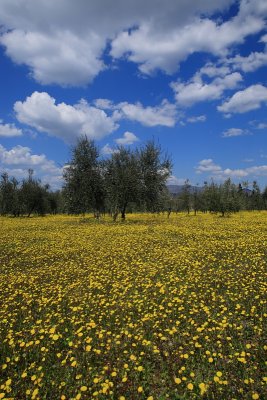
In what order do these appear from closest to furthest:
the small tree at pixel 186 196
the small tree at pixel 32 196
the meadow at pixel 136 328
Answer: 1. the meadow at pixel 136 328
2. the small tree at pixel 32 196
3. the small tree at pixel 186 196

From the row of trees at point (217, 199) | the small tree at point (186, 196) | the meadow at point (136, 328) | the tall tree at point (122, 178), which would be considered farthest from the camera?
the small tree at point (186, 196)

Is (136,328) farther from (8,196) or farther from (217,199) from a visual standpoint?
(8,196)

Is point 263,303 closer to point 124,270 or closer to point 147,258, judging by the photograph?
point 124,270

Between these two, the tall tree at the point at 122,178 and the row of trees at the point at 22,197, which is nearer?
the tall tree at the point at 122,178

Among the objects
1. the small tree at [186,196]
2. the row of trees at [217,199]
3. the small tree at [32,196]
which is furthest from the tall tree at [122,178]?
the small tree at [186,196]

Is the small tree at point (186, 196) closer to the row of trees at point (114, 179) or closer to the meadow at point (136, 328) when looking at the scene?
the row of trees at point (114, 179)

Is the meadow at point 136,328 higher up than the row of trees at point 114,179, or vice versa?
the row of trees at point 114,179

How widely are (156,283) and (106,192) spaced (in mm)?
32999

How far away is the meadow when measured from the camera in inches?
243

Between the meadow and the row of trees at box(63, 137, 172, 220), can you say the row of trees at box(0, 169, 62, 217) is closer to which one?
the row of trees at box(63, 137, 172, 220)

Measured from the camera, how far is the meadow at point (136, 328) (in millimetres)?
6168

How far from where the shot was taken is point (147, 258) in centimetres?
1619

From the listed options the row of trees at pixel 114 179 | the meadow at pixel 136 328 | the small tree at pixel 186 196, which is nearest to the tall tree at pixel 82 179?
the row of trees at pixel 114 179

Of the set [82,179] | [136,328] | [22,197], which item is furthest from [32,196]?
[136,328]
